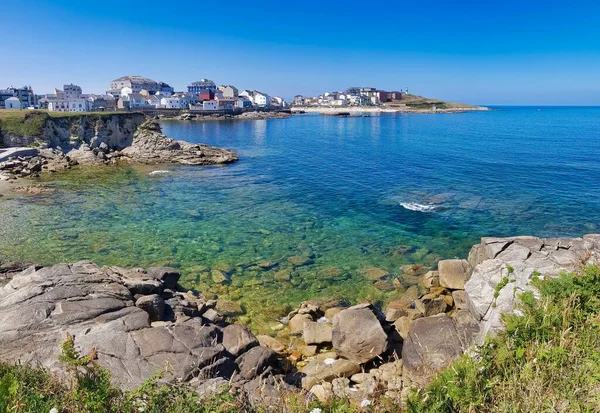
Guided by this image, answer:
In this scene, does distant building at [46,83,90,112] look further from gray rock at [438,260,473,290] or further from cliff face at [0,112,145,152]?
gray rock at [438,260,473,290]

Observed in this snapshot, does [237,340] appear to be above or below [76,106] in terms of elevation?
below

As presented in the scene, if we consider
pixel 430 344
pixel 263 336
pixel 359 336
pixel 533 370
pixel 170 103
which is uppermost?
pixel 170 103

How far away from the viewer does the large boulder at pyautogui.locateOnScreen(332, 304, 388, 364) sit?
14.6 metres

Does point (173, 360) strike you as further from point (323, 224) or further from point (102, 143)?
point (102, 143)

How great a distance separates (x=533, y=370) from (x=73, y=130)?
78553mm

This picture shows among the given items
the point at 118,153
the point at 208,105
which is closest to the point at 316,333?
the point at 118,153

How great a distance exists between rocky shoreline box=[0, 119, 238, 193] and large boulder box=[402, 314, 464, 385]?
51.3 m

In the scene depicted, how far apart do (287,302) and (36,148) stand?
188 feet

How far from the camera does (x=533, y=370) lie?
24.3ft

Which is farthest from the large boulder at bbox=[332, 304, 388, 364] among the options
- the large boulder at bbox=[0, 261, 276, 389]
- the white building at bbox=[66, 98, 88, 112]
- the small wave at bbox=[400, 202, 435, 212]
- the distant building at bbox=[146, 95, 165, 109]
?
the distant building at bbox=[146, 95, 165, 109]

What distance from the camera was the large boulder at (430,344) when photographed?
1302 centimetres

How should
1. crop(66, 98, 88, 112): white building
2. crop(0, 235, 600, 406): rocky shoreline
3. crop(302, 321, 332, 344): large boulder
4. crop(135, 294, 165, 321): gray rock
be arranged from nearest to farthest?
crop(0, 235, 600, 406): rocky shoreline < crop(135, 294, 165, 321): gray rock < crop(302, 321, 332, 344): large boulder < crop(66, 98, 88, 112): white building

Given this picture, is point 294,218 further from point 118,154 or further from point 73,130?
point 73,130

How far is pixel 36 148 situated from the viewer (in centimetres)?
5878
